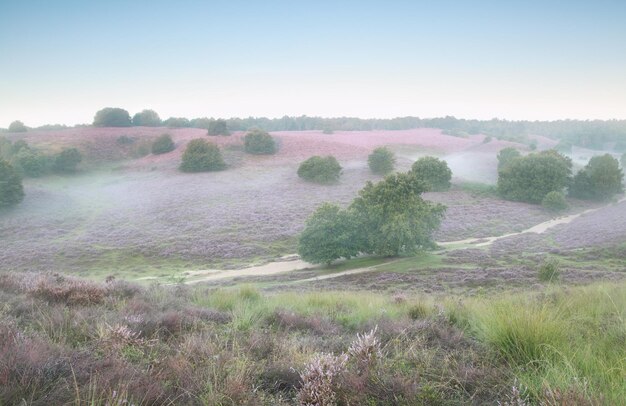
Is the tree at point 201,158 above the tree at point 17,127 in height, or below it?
below

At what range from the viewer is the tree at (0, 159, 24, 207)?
1924 inches

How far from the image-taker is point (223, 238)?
1730 inches

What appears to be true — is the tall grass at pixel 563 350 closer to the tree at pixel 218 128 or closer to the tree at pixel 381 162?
the tree at pixel 381 162

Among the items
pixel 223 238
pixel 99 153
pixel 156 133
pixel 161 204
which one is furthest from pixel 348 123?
pixel 223 238

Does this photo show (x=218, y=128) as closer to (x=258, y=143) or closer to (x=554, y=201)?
(x=258, y=143)

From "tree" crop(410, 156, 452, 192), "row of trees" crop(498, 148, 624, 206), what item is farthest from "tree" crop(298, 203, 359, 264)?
"row of trees" crop(498, 148, 624, 206)

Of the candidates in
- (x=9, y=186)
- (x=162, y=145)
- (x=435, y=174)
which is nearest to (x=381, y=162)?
(x=435, y=174)

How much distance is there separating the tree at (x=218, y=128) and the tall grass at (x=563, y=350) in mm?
89953

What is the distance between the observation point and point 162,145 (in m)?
82.2

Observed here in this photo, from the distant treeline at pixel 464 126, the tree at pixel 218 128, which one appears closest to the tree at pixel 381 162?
the tree at pixel 218 128

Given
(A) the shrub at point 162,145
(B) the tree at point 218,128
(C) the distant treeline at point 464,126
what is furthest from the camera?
(C) the distant treeline at point 464,126

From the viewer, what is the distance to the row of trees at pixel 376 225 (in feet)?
116

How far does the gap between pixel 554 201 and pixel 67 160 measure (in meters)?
83.5

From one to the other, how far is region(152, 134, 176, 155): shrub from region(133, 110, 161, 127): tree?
2475 cm
